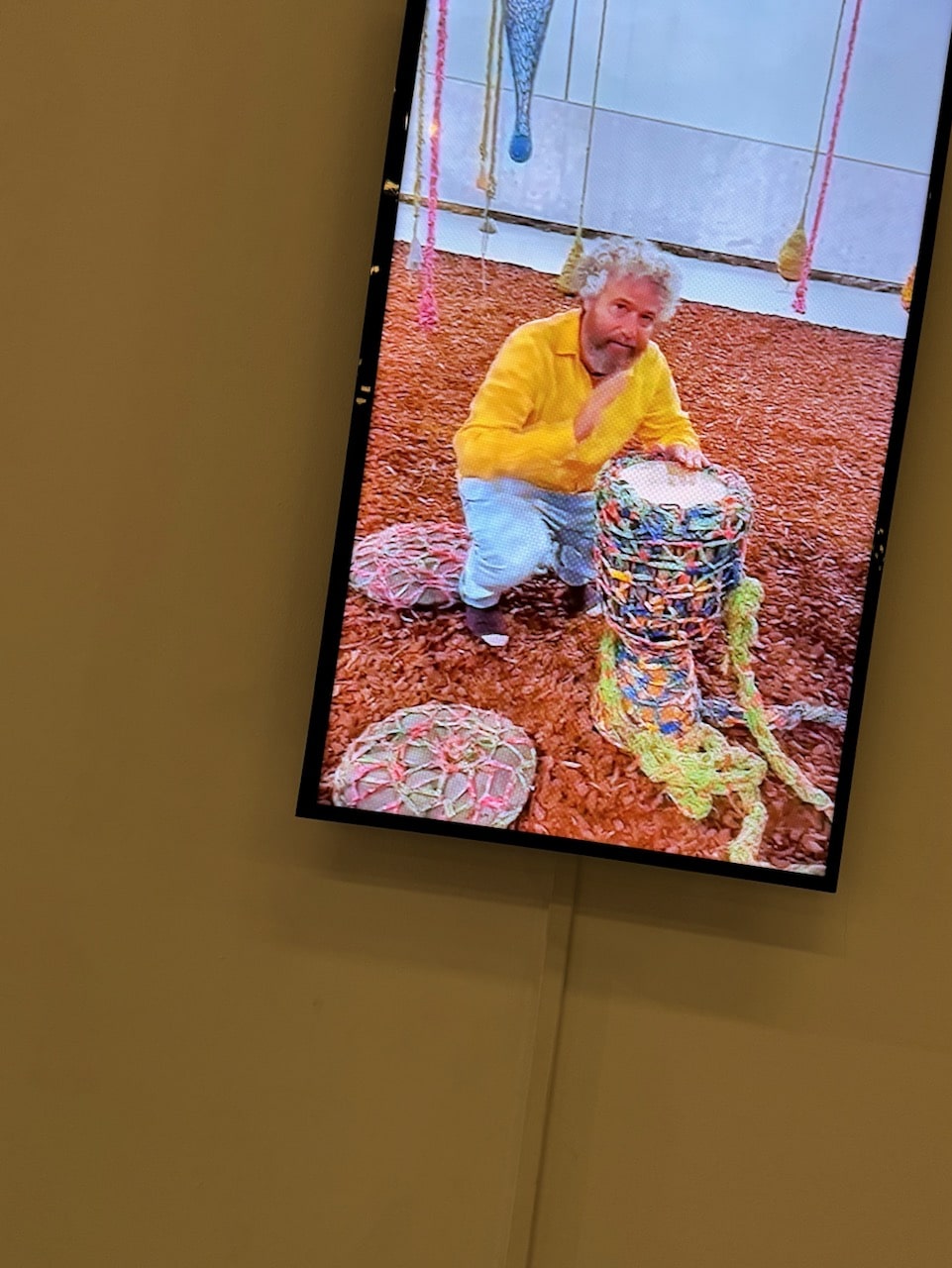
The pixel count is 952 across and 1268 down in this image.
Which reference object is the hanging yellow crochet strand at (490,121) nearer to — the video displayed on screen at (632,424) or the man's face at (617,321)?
the video displayed on screen at (632,424)

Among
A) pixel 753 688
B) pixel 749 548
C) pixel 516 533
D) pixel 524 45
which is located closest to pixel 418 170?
pixel 524 45

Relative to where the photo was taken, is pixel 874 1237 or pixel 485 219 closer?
pixel 485 219

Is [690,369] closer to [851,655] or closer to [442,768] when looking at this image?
[851,655]

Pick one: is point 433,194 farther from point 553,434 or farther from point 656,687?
point 656,687

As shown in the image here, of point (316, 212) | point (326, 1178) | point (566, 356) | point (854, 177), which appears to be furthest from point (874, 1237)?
point (316, 212)

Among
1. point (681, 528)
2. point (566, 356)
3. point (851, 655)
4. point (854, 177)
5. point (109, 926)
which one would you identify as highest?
point (854, 177)

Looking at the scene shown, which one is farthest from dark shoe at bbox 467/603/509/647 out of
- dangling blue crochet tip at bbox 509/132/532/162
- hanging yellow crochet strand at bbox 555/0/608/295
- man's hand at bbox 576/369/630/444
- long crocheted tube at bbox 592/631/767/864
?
dangling blue crochet tip at bbox 509/132/532/162

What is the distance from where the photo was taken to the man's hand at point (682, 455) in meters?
1.18

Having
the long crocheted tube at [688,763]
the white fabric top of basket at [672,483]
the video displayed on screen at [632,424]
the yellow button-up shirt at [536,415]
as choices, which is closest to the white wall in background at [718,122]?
the video displayed on screen at [632,424]

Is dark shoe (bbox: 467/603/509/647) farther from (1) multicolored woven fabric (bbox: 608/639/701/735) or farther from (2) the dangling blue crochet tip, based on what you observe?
(2) the dangling blue crochet tip

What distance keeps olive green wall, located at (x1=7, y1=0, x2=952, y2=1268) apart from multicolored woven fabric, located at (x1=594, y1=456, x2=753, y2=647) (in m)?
0.24

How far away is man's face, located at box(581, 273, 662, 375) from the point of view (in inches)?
46.1

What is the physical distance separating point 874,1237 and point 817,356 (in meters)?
1.01

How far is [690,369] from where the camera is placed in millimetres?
1185
